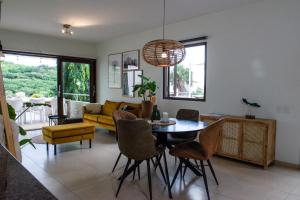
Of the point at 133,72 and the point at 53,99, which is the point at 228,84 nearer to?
the point at 133,72

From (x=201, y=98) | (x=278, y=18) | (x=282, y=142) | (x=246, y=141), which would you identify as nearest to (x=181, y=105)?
(x=201, y=98)

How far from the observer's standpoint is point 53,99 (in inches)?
278

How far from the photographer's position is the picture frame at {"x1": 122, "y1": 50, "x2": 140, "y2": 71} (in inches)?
237

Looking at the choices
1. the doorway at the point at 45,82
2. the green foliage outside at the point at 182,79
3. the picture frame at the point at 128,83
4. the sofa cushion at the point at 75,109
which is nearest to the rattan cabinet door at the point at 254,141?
the green foliage outside at the point at 182,79

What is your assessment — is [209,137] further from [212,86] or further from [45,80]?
[45,80]

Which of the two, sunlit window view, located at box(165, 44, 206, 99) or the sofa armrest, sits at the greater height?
sunlit window view, located at box(165, 44, 206, 99)

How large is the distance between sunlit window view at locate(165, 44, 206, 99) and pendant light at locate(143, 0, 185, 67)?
66.9 inches

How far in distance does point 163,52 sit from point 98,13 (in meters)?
2.10

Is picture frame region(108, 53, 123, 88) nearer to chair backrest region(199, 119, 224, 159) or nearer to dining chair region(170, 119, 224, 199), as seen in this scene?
dining chair region(170, 119, 224, 199)

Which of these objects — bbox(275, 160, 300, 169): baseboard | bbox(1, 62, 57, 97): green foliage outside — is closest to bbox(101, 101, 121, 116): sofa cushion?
A: bbox(1, 62, 57, 97): green foliage outside

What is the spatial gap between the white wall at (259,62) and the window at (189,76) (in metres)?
0.17

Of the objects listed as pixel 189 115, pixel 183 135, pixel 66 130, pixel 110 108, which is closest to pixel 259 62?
pixel 189 115

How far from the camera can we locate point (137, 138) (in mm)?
2479

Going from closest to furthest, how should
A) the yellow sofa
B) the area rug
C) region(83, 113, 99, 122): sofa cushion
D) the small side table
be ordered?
the area rug < the yellow sofa < the small side table < region(83, 113, 99, 122): sofa cushion
